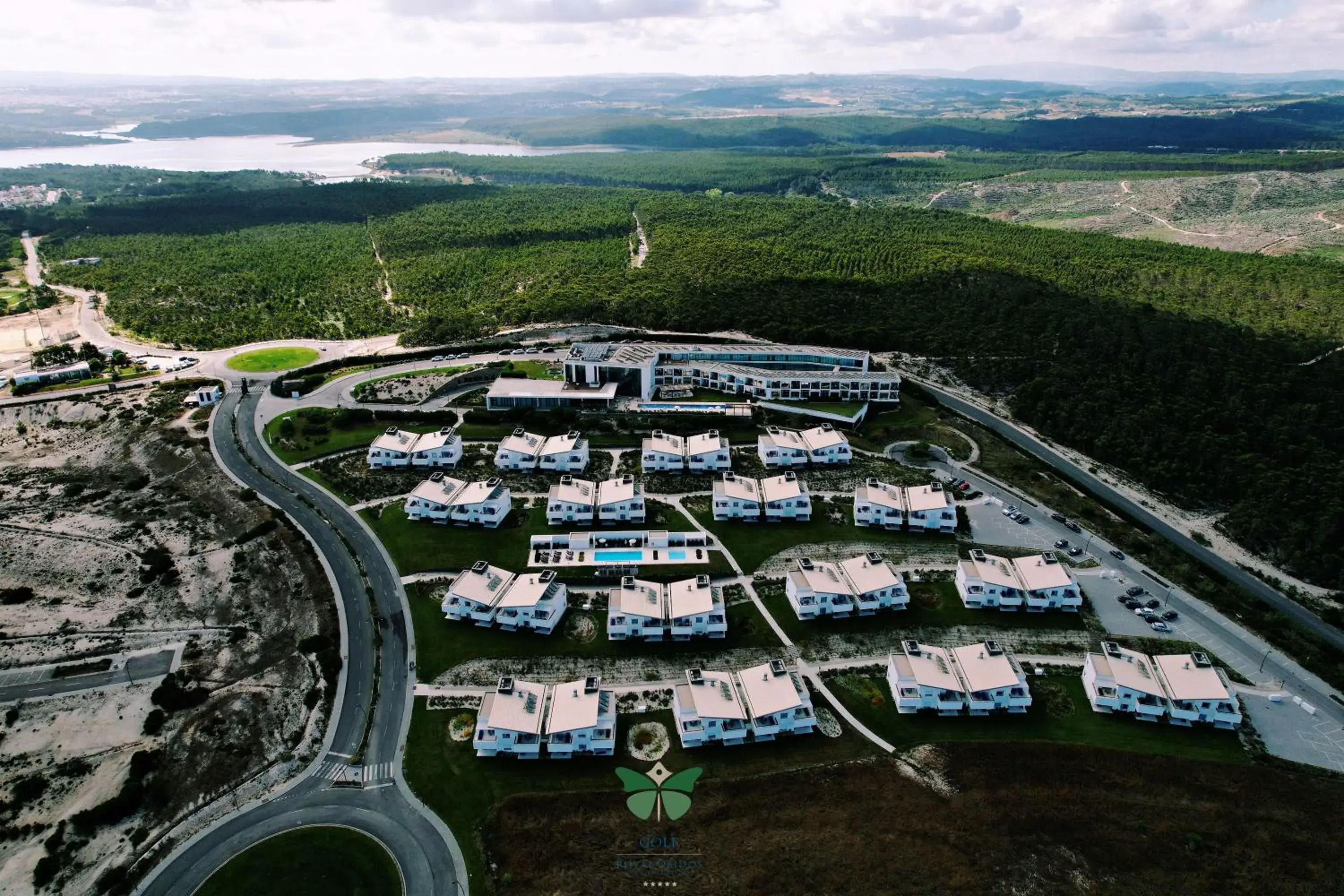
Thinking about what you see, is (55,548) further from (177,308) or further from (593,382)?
(177,308)

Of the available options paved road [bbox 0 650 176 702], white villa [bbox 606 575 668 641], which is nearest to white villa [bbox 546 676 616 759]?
white villa [bbox 606 575 668 641]

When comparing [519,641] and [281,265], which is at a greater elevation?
[281,265]

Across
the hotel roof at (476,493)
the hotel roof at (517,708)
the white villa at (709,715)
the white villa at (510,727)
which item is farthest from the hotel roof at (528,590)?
the white villa at (709,715)

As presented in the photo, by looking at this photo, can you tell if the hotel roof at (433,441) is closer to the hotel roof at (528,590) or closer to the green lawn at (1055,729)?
the hotel roof at (528,590)

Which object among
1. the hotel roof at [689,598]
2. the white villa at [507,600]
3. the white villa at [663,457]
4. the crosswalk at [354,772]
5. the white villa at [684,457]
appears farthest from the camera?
the white villa at [684,457]

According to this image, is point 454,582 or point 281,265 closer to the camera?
point 454,582

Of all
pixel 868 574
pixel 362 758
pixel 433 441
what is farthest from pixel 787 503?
pixel 362 758

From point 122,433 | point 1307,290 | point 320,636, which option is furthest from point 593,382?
point 1307,290
